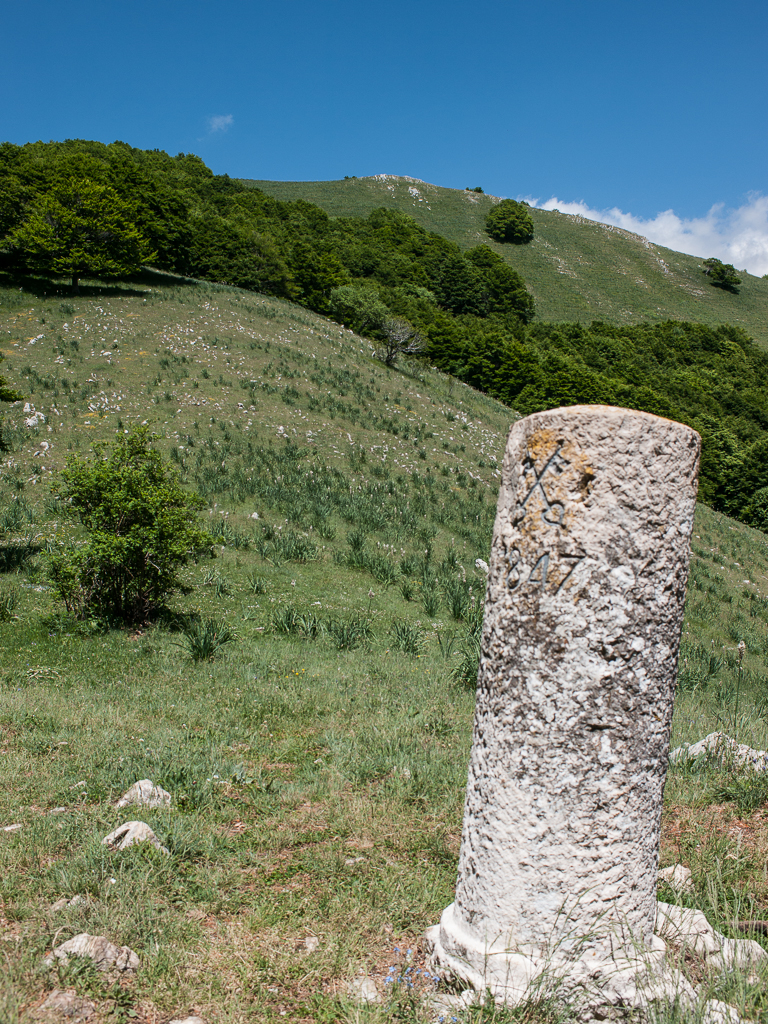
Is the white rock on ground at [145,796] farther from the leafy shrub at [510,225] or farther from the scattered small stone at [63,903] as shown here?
the leafy shrub at [510,225]

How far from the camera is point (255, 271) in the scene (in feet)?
139

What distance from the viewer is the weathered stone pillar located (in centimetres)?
199

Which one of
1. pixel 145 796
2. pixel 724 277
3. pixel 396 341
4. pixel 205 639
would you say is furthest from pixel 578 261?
pixel 145 796

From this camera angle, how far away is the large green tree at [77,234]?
25.8m

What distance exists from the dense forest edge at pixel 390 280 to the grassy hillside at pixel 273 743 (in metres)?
16.3

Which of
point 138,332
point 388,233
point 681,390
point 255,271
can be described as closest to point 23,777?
point 138,332

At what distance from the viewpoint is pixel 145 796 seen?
11.9 feet

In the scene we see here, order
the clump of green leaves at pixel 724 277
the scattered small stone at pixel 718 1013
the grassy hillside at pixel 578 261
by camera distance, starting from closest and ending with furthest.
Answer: the scattered small stone at pixel 718 1013, the grassy hillside at pixel 578 261, the clump of green leaves at pixel 724 277

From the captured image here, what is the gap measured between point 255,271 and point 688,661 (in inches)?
1586

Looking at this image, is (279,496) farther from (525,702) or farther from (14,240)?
(14,240)

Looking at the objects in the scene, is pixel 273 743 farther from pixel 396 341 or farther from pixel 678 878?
pixel 396 341

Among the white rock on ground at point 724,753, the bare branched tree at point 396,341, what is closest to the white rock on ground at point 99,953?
the white rock on ground at point 724,753

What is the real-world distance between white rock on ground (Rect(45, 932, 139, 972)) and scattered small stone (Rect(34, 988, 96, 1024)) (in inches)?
5.7

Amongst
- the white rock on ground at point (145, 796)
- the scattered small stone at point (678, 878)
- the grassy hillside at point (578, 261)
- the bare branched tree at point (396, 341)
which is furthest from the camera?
the grassy hillside at point (578, 261)
